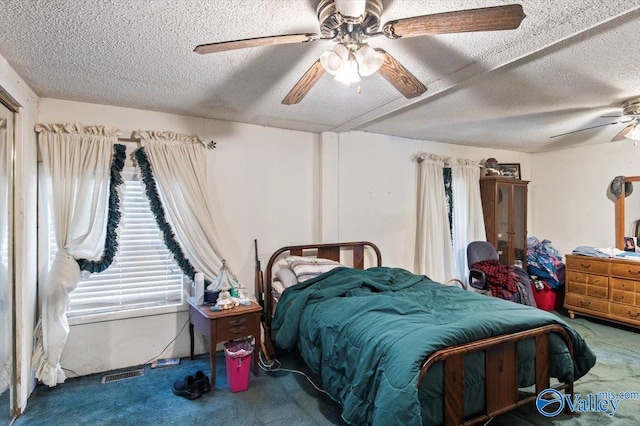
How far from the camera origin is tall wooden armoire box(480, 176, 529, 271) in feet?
16.1

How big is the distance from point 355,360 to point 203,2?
2050 millimetres

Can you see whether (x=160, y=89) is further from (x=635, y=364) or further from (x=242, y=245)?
(x=635, y=364)

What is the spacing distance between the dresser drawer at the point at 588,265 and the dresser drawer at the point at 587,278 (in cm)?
5

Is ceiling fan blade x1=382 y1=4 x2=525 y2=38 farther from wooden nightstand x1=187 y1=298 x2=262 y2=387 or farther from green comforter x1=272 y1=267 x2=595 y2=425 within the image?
wooden nightstand x1=187 y1=298 x2=262 y2=387

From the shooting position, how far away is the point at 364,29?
158 cm

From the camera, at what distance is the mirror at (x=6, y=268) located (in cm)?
219

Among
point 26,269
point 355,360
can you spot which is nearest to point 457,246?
point 355,360

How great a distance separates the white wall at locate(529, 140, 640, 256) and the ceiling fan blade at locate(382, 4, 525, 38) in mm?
4546

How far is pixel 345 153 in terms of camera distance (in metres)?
4.11

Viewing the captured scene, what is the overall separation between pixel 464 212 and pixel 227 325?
139 inches

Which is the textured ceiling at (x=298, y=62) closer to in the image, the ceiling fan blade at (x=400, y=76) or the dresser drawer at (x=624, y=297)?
the ceiling fan blade at (x=400, y=76)

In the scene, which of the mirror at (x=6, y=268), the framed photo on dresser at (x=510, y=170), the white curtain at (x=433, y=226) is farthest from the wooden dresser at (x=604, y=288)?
the mirror at (x=6, y=268)

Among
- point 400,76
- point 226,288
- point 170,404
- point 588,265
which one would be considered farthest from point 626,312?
point 170,404

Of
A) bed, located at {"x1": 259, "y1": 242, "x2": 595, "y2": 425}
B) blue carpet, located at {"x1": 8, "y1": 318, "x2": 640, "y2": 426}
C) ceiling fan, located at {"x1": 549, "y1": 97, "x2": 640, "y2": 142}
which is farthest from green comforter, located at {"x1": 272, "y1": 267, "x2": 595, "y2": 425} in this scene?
ceiling fan, located at {"x1": 549, "y1": 97, "x2": 640, "y2": 142}
